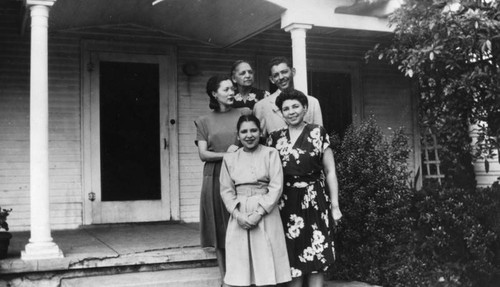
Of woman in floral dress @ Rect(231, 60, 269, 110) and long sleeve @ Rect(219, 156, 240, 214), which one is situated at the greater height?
woman in floral dress @ Rect(231, 60, 269, 110)

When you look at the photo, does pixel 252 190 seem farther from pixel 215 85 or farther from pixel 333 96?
pixel 333 96

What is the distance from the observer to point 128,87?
6941mm

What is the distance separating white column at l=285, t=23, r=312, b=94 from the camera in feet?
18.2

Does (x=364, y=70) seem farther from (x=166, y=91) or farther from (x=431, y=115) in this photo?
(x=166, y=91)

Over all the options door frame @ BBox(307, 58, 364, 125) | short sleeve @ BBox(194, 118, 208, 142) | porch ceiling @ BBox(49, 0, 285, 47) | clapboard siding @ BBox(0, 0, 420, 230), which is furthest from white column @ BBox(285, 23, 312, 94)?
door frame @ BBox(307, 58, 364, 125)

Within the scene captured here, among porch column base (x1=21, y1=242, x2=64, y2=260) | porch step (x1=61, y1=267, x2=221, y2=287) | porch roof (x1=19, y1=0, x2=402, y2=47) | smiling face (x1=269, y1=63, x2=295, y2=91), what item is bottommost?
porch step (x1=61, y1=267, x2=221, y2=287)

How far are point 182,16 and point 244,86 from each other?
256cm

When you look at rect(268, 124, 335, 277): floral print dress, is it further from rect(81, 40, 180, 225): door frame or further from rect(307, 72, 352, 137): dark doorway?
rect(307, 72, 352, 137): dark doorway

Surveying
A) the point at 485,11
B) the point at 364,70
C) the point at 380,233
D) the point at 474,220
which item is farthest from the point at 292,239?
the point at 364,70

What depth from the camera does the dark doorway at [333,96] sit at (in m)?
7.95

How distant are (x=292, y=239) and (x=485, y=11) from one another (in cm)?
310


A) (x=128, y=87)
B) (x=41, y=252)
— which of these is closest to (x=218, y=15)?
(x=128, y=87)

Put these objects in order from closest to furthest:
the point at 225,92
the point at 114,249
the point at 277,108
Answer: the point at 225,92
the point at 277,108
the point at 114,249

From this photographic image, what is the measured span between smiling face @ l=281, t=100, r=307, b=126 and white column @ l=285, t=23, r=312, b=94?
5.49ft
